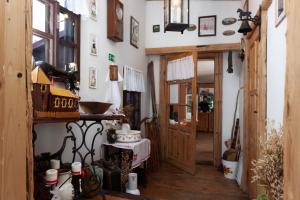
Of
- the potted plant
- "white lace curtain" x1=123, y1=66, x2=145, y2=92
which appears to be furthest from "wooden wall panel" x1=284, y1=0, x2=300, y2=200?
"white lace curtain" x1=123, y1=66, x2=145, y2=92

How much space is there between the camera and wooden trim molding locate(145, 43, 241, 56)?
4.09 metres

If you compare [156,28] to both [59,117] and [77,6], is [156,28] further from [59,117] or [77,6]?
[59,117]

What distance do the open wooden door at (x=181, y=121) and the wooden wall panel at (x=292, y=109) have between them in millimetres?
3037

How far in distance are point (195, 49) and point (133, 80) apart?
4.31 ft

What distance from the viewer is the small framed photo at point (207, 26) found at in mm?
4219

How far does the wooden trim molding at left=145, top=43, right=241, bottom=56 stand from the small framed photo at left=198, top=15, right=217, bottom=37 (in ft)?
0.77

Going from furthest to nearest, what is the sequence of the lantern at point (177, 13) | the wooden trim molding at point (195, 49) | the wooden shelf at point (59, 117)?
the wooden trim molding at point (195, 49)
the lantern at point (177, 13)
the wooden shelf at point (59, 117)

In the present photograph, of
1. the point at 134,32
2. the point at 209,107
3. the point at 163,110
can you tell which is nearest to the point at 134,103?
the point at 163,110

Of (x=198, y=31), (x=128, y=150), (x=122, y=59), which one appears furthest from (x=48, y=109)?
(x=198, y=31)

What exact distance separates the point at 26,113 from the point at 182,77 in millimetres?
3488

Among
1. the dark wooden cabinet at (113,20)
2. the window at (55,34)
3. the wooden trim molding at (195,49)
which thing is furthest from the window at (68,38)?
the wooden trim molding at (195,49)

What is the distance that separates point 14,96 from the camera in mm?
841

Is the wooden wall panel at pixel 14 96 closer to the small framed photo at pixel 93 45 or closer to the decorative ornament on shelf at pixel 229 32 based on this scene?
the small framed photo at pixel 93 45

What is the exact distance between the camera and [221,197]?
308 centimetres
